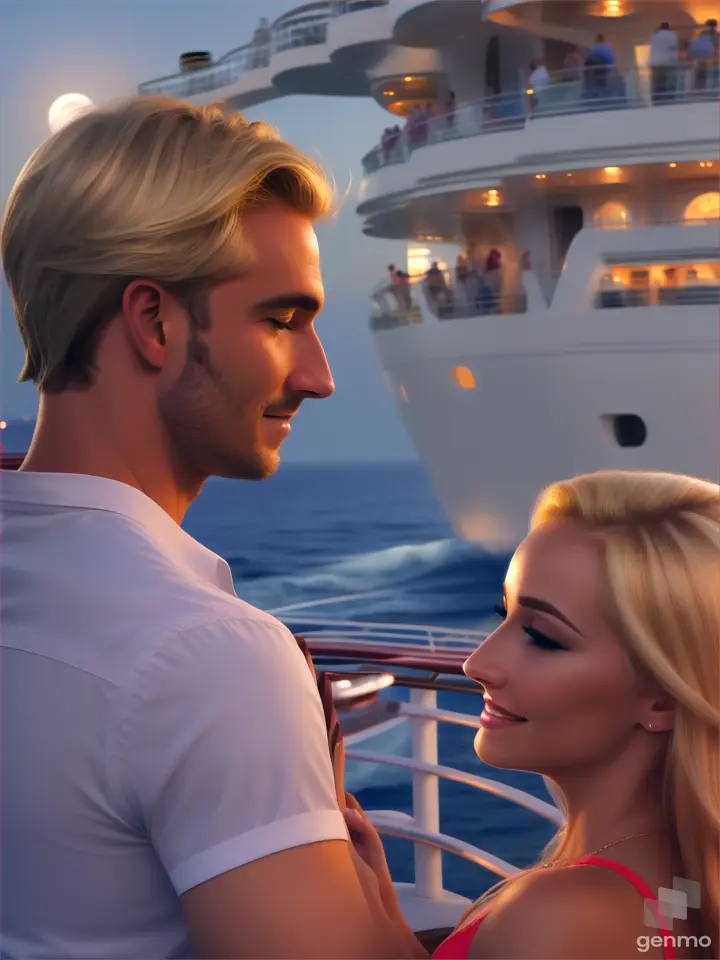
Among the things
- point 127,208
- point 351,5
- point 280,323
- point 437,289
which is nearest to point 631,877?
point 280,323

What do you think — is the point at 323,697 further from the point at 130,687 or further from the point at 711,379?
the point at 711,379

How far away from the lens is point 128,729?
780mm

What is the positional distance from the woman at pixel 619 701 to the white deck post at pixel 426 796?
1285 mm

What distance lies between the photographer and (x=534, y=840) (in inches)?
480

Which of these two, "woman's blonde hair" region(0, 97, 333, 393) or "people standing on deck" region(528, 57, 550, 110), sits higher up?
"woman's blonde hair" region(0, 97, 333, 393)

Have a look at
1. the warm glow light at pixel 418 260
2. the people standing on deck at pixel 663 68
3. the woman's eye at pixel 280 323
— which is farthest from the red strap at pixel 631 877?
the warm glow light at pixel 418 260

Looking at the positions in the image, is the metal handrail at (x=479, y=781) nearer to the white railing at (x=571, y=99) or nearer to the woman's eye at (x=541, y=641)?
the woman's eye at (x=541, y=641)

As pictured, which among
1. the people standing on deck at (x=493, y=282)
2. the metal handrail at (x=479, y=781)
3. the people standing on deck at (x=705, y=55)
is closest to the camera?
the metal handrail at (x=479, y=781)

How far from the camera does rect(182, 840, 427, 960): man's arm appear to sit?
2.48 ft

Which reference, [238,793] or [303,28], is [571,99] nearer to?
[303,28]

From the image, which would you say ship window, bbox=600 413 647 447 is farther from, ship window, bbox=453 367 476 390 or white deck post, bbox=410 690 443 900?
white deck post, bbox=410 690 443 900

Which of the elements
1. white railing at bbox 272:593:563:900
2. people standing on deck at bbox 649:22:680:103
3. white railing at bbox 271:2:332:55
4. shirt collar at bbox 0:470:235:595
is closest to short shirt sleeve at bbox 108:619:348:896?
shirt collar at bbox 0:470:235:595

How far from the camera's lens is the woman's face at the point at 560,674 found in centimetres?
96

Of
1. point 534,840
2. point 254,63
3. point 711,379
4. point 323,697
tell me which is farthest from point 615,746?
point 254,63
